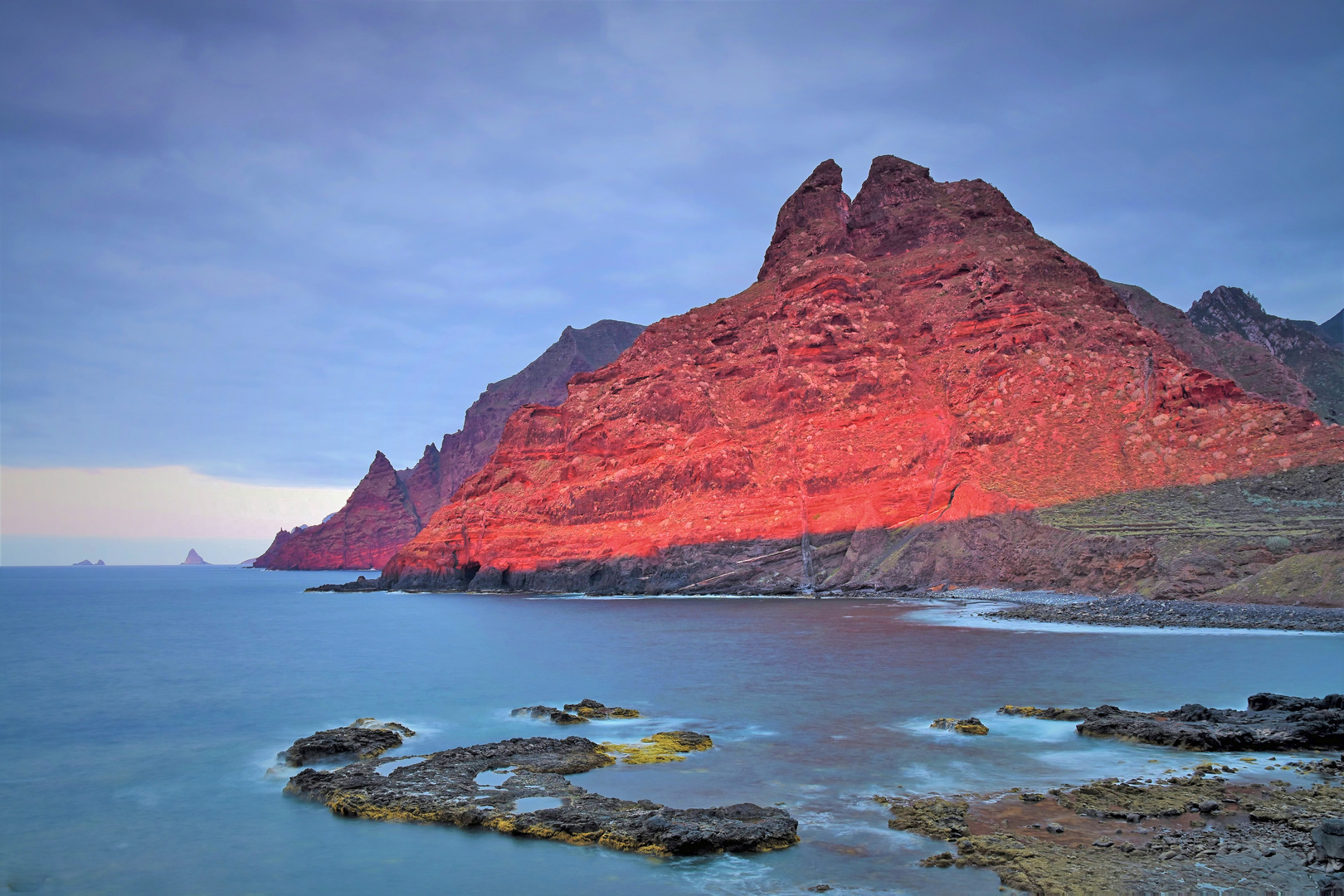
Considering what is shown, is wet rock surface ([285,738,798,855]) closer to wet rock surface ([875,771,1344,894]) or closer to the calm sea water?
the calm sea water

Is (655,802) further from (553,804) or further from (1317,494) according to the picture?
(1317,494)

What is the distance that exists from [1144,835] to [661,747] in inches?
373

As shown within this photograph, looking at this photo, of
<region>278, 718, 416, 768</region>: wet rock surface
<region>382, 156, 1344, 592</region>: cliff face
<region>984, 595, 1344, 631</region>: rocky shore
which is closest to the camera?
<region>278, 718, 416, 768</region>: wet rock surface

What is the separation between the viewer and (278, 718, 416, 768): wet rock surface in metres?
17.3

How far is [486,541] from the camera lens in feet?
297

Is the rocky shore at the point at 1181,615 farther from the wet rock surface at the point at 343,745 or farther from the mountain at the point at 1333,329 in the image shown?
the mountain at the point at 1333,329

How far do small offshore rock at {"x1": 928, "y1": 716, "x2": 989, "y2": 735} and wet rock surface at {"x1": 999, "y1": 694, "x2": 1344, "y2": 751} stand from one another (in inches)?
75.9

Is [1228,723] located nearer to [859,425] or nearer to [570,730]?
[570,730]

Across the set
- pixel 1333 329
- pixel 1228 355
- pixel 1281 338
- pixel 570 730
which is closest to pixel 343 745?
pixel 570 730

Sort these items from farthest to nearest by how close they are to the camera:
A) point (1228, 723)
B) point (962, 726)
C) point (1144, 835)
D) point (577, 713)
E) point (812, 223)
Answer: point (812, 223)
point (577, 713)
point (962, 726)
point (1228, 723)
point (1144, 835)

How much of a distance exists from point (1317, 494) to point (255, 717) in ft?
182

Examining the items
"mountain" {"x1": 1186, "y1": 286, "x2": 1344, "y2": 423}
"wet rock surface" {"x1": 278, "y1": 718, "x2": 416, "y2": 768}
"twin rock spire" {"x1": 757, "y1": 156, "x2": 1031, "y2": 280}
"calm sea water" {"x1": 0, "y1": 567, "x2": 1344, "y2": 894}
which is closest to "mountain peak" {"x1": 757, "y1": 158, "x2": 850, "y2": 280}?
"twin rock spire" {"x1": 757, "y1": 156, "x2": 1031, "y2": 280}

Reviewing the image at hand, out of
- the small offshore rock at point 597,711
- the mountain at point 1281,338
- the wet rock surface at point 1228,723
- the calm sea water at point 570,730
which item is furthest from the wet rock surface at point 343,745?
the mountain at point 1281,338

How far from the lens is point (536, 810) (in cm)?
1303
